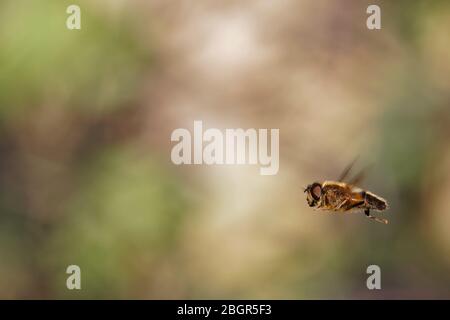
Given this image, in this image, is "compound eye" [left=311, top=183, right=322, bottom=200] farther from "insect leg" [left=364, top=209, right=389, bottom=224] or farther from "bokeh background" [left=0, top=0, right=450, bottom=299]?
"insect leg" [left=364, top=209, right=389, bottom=224]

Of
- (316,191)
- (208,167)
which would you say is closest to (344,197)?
(316,191)

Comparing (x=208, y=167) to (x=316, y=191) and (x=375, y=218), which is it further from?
(x=375, y=218)

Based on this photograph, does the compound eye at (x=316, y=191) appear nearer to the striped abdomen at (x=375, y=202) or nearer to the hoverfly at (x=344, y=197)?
the hoverfly at (x=344, y=197)

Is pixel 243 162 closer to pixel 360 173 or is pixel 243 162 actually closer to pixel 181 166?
pixel 181 166

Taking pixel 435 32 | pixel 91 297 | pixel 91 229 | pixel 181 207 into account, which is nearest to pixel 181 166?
pixel 181 207

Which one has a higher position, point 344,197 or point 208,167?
point 208,167

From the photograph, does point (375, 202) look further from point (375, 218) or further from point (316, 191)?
point (316, 191)

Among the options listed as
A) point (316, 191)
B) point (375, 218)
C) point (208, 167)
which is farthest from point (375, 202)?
point (208, 167)

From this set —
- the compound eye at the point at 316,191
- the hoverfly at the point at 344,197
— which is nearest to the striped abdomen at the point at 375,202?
the hoverfly at the point at 344,197

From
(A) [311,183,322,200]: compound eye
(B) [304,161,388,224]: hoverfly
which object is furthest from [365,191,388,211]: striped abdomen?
(A) [311,183,322,200]: compound eye
